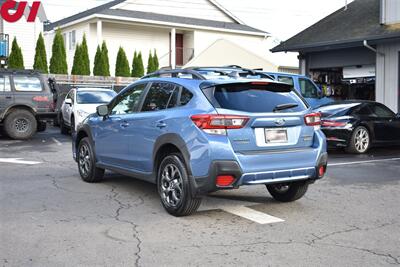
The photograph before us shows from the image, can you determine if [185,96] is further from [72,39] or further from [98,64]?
[72,39]

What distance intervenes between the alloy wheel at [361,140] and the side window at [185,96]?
738 centimetres

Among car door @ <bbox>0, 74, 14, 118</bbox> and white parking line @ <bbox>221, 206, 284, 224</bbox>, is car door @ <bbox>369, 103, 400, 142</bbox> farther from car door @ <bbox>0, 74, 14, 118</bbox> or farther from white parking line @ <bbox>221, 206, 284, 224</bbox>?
car door @ <bbox>0, 74, 14, 118</bbox>

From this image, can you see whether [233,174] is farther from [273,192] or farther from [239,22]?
[239,22]

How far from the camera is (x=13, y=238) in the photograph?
5359 millimetres

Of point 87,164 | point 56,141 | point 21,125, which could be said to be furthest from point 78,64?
point 87,164

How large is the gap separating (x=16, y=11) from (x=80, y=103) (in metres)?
20.3

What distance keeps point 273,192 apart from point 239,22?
33548 mm

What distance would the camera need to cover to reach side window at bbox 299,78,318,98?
16.1 meters

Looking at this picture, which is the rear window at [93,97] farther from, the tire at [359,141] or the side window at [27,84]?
the tire at [359,141]

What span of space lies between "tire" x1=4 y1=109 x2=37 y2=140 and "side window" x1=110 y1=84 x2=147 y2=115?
8.08 m

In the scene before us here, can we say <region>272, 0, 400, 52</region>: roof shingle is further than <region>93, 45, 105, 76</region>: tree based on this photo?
No

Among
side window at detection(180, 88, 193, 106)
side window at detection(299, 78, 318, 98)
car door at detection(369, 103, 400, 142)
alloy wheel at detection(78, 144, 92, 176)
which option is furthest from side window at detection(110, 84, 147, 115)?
side window at detection(299, 78, 318, 98)

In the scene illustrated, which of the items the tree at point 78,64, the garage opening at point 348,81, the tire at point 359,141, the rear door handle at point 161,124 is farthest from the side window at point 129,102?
the tree at point 78,64

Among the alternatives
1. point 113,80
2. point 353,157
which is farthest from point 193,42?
point 353,157
